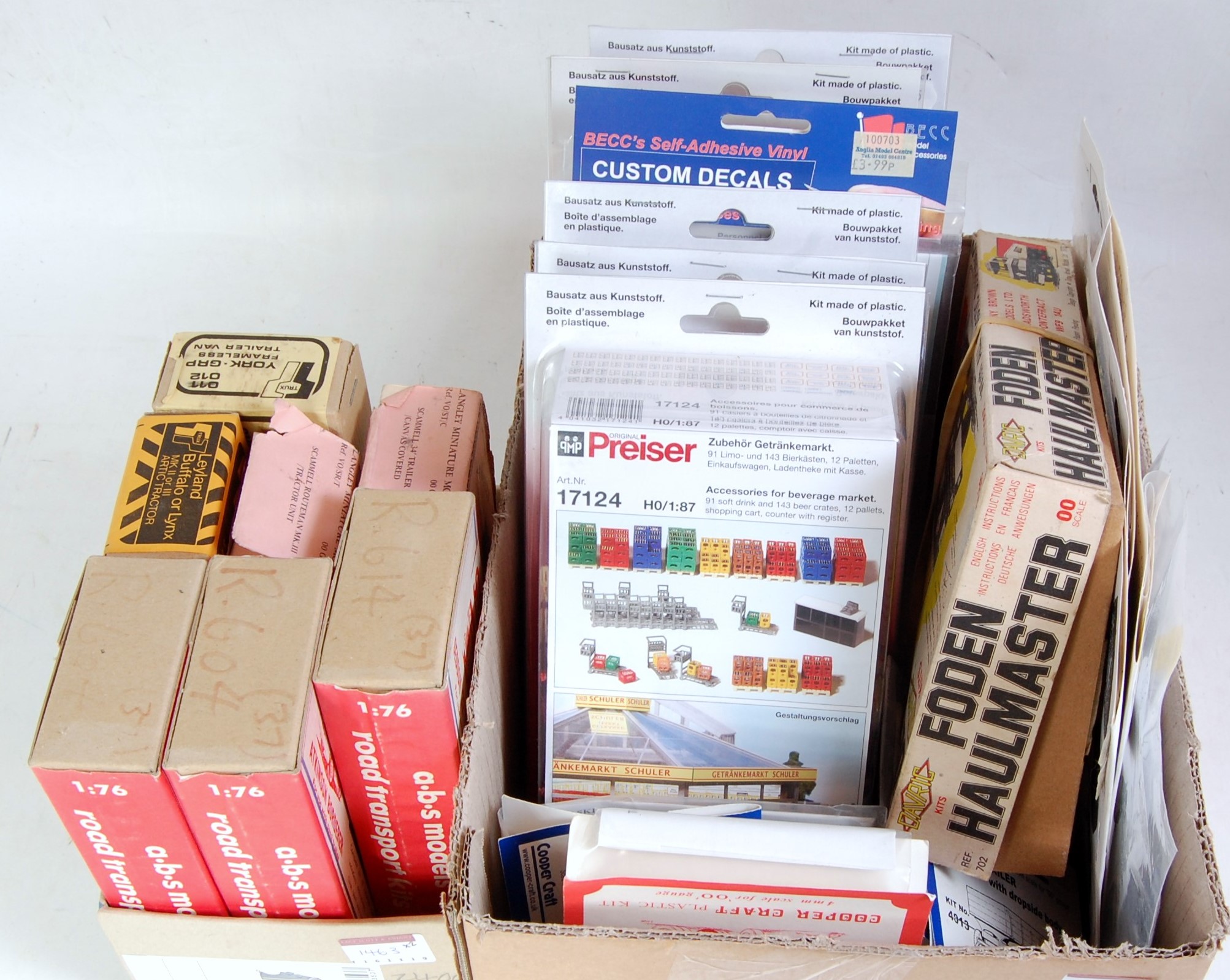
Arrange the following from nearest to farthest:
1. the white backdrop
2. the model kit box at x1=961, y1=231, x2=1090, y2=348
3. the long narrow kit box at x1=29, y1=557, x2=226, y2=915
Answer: the long narrow kit box at x1=29, y1=557, x2=226, y2=915 → the model kit box at x1=961, y1=231, x2=1090, y2=348 → the white backdrop

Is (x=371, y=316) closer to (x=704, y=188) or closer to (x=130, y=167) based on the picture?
(x=130, y=167)

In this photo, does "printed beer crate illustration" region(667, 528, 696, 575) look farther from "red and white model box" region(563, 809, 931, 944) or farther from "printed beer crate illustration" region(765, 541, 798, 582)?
"red and white model box" region(563, 809, 931, 944)

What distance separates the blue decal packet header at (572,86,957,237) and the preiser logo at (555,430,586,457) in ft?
0.92

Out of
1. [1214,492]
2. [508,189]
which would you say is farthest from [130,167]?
[1214,492]

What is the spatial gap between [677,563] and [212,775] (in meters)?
0.38

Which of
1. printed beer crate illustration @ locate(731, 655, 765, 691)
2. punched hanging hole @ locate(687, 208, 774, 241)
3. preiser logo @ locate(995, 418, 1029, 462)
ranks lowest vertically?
printed beer crate illustration @ locate(731, 655, 765, 691)

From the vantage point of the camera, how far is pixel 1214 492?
147 centimetres

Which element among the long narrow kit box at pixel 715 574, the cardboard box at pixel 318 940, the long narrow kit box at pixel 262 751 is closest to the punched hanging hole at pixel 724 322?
the long narrow kit box at pixel 715 574

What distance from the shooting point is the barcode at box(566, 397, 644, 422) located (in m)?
0.87

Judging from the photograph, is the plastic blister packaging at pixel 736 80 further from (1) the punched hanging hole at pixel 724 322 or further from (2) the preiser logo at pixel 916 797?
(2) the preiser logo at pixel 916 797

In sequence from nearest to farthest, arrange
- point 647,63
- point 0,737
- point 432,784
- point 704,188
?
point 432,784 → point 704,188 → point 647,63 → point 0,737

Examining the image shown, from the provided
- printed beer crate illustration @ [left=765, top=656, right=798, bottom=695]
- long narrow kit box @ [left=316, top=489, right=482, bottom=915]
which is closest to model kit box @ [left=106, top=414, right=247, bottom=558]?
long narrow kit box @ [left=316, top=489, right=482, bottom=915]

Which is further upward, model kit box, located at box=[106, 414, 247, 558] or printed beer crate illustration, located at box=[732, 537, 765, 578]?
model kit box, located at box=[106, 414, 247, 558]

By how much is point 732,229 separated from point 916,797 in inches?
19.5
